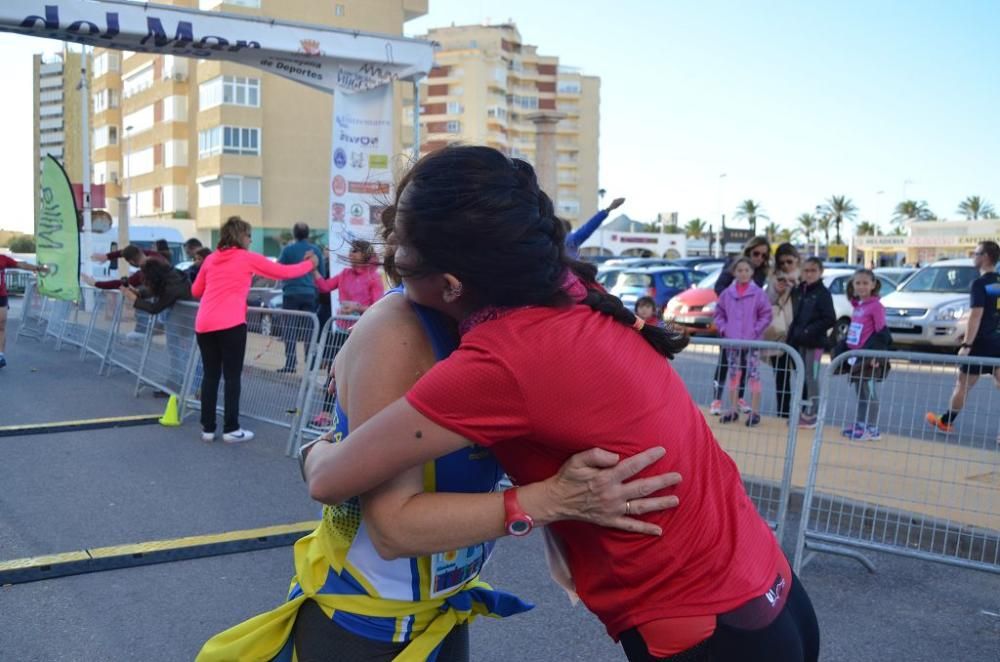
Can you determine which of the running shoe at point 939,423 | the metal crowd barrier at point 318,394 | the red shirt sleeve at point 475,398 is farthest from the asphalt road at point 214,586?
the red shirt sleeve at point 475,398

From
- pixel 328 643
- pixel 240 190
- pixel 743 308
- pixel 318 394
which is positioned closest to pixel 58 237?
pixel 318 394

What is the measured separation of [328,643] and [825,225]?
363 feet

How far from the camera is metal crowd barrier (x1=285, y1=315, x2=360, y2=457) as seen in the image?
742 cm

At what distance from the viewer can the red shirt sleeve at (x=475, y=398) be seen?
153cm

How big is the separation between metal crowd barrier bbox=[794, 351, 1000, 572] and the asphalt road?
216 mm

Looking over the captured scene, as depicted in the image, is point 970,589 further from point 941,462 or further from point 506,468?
point 506,468

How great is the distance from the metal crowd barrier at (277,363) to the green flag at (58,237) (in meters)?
4.57

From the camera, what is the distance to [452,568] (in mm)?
1984

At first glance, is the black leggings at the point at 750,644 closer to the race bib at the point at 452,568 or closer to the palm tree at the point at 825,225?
the race bib at the point at 452,568

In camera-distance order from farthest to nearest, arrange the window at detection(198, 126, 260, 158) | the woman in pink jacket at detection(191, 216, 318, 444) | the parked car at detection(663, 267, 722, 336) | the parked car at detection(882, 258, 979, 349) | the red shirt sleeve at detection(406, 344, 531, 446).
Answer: the window at detection(198, 126, 260, 158), the parked car at detection(663, 267, 722, 336), the parked car at detection(882, 258, 979, 349), the woman in pink jacket at detection(191, 216, 318, 444), the red shirt sleeve at detection(406, 344, 531, 446)

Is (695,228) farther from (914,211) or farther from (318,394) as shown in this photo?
(318,394)

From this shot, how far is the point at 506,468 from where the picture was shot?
5.87ft

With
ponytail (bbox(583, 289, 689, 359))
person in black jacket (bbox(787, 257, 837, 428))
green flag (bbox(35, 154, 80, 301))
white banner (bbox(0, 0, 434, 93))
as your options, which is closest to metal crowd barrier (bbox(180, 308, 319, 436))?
white banner (bbox(0, 0, 434, 93))

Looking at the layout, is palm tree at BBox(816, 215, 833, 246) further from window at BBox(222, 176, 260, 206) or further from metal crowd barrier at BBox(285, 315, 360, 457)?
metal crowd barrier at BBox(285, 315, 360, 457)
